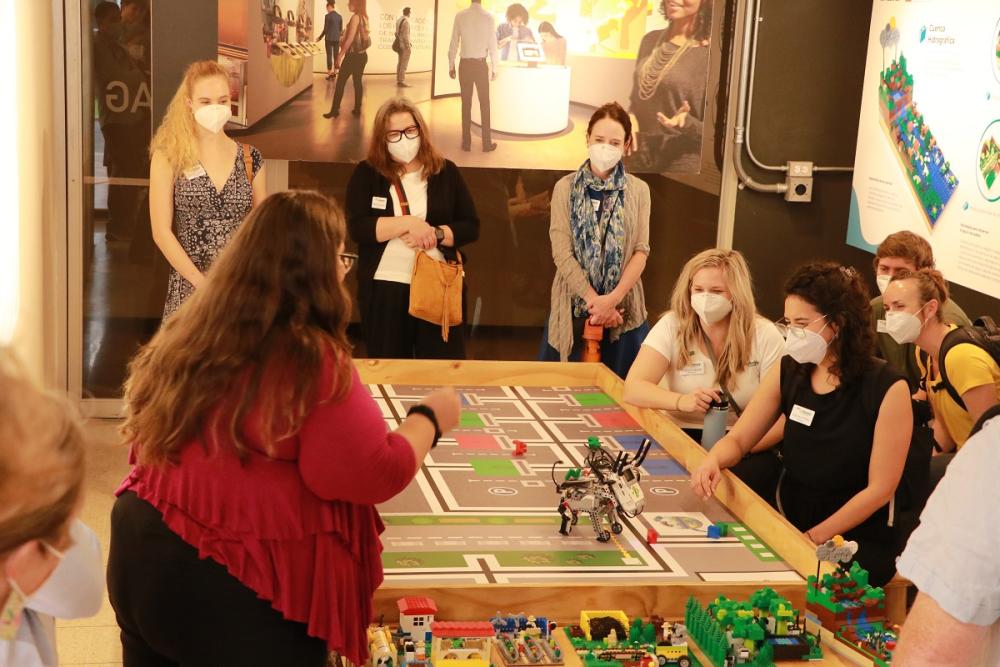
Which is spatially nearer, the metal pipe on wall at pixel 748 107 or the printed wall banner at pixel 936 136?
the printed wall banner at pixel 936 136

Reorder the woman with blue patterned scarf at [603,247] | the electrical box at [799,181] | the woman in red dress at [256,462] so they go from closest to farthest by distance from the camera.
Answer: the woman in red dress at [256,462]
the woman with blue patterned scarf at [603,247]
the electrical box at [799,181]

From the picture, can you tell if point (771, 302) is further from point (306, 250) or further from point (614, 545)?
point (306, 250)

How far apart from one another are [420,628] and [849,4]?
4.70m

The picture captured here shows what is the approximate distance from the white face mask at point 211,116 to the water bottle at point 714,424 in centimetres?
230

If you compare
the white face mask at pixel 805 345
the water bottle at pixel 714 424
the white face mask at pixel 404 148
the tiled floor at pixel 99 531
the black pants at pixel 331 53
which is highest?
the black pants at pixel 331 53

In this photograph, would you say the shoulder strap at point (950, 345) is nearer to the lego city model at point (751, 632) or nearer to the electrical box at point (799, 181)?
the lego city model at point (751, 632)

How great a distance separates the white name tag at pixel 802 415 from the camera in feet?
10.4

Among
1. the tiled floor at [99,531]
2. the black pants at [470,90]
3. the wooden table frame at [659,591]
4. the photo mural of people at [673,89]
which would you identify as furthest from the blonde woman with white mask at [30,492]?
the photo mural of people at [673,89]

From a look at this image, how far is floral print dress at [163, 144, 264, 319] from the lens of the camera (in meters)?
4.56

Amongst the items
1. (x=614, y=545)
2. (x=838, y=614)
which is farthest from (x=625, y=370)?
(x=838, y=614)

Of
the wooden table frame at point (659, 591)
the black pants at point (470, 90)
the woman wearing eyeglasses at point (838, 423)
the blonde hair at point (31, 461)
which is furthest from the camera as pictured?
the black pants at point (470, 90)

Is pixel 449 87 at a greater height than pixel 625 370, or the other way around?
pixel 449 87

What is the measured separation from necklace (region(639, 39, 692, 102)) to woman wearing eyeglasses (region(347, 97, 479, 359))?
1491 mm

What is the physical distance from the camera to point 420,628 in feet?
7.27
